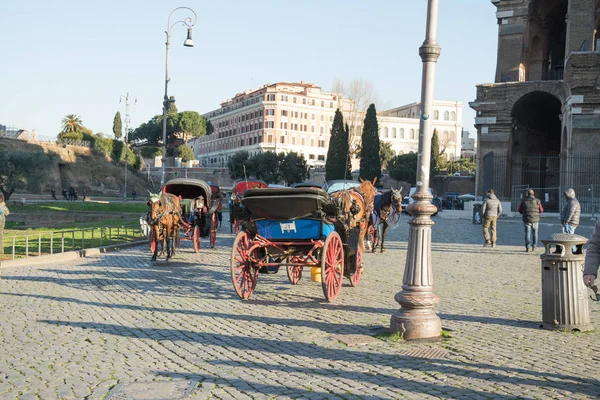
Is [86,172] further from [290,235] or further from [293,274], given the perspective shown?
[290,235]

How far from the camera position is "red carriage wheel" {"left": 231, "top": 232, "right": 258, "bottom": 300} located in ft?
31.0

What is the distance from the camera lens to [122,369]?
6.01 metres

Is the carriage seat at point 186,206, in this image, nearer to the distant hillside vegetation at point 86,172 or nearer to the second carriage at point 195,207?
the second carriage at point 195,207

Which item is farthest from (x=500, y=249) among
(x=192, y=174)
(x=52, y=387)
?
(x=192, y=174)

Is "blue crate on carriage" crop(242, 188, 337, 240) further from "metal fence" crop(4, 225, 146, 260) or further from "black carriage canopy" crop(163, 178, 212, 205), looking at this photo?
"metal fence" crop(4, 225, 146, 260)

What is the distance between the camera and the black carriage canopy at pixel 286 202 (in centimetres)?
948

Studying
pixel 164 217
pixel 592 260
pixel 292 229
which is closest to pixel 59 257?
pixel 164 217

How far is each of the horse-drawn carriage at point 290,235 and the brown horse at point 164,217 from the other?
4.51 m

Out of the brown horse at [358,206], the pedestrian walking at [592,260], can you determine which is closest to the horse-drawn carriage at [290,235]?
the brown horse at [358,206]

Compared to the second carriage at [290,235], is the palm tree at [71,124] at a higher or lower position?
higher

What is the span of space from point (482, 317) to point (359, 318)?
1.57 meters

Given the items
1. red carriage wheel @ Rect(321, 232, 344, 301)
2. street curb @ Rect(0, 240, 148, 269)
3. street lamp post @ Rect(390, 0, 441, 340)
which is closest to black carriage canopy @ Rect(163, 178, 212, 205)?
street curb @ Rect(0, 240, 148, 269)

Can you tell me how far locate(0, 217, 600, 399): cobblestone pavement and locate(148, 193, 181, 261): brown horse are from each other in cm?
213

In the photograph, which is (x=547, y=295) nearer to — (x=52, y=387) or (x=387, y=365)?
(x=387, y=365)
